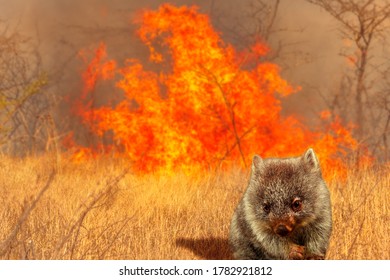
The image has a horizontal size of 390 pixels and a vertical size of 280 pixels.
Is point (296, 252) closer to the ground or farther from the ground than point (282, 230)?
closer to the ground

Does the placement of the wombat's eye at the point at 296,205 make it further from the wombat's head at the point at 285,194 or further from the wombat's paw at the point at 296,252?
the wombat's paw at the point at 296,252

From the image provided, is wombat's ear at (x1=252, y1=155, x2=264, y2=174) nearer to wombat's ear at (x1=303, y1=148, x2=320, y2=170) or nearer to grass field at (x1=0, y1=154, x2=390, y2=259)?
wombat's ear at (x1=303, y1=148, x2=320, y2=170)

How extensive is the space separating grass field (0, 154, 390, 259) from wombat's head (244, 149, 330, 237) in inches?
39.7

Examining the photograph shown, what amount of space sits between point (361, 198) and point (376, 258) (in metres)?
1.80

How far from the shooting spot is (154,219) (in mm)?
7934

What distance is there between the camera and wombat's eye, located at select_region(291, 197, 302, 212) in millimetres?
5008

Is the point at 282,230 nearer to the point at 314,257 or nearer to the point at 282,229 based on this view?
the point at 282,229

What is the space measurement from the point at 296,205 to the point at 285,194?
15 centimetres

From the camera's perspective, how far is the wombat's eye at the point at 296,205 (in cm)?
501

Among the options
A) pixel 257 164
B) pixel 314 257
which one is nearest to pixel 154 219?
pixel 257 164

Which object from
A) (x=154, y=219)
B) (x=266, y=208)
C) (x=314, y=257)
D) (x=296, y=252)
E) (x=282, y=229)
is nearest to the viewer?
(x=282, y=229)

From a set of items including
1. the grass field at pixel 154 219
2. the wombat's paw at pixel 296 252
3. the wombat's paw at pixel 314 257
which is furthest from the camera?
the grass field at pixel 154 219

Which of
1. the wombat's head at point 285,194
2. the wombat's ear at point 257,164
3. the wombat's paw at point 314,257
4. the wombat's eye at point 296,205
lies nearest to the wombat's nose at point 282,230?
the wombat's head at point 285,194
